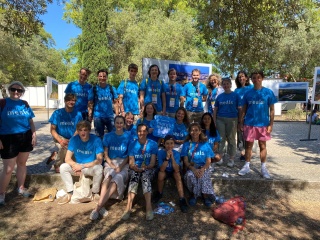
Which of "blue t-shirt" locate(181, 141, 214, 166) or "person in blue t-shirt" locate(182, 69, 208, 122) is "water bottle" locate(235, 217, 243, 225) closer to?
"blue t-shirt" locate(181, 141, 214, 166)

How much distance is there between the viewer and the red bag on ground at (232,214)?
12.5 feet

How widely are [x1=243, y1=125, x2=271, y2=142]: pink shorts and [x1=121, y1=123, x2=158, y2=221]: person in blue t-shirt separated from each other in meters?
1.74

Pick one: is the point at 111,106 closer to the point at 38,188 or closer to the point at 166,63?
the point at 38,188

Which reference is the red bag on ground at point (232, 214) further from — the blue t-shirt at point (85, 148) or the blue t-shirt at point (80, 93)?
the blue t-shirt at point (80, 93)

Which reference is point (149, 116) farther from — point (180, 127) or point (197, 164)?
point (197, 164)

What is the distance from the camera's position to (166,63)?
797cm

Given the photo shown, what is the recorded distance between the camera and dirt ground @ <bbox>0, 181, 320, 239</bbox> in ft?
11.8

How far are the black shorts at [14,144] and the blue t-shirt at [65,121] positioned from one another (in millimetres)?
553

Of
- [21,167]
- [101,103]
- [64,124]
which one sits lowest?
[21,167]

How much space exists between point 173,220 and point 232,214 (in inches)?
33.3

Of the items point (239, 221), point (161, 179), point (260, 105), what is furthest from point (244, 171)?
point (161, 179)

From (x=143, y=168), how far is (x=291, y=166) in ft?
11.7

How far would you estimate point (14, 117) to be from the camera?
4.33 meters

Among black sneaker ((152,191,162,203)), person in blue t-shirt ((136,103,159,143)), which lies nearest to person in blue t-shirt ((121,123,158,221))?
black sneaker ((152,191,162,203))
